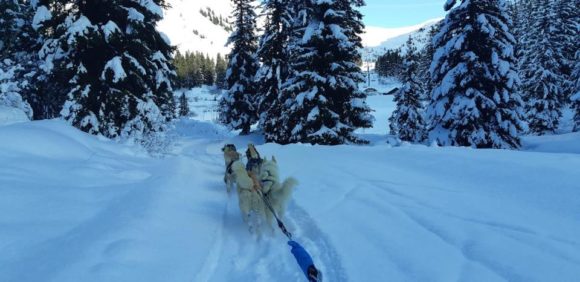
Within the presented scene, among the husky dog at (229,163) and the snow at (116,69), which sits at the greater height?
the snow at (116,69)

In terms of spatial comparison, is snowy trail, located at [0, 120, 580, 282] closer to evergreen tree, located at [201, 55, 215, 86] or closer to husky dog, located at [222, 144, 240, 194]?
husky dog, located at [222, 144, 240, 194]

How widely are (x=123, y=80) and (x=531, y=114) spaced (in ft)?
107

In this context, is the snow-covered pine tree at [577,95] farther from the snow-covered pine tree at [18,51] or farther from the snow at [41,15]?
the snow-covered pine tree at [18,51]

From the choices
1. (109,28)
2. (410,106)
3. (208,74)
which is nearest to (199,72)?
(208,74)

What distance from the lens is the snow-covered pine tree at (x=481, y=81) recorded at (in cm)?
1491

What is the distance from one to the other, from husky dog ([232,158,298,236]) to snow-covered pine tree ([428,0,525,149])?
Result: 11770 millimetres

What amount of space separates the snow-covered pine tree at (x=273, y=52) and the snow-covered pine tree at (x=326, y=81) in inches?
307


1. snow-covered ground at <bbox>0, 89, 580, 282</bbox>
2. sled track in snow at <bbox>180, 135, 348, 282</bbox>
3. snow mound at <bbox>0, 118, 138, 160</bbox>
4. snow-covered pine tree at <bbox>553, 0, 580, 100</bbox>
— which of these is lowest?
sled track in snow at <bbox>180, 135, 348, 282</bbox>

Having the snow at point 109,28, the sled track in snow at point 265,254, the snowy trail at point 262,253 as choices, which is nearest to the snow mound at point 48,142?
the snow at point 109,28

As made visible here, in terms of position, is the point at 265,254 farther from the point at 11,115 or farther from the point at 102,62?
the point at 11,115

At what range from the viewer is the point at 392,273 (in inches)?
159

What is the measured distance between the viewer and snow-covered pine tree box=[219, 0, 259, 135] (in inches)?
1220

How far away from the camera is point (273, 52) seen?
2692 centimetres

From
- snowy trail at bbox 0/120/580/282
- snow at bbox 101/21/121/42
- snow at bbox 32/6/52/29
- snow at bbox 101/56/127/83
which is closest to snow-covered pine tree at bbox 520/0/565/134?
snowy trail at bbox 0/120/580/282
